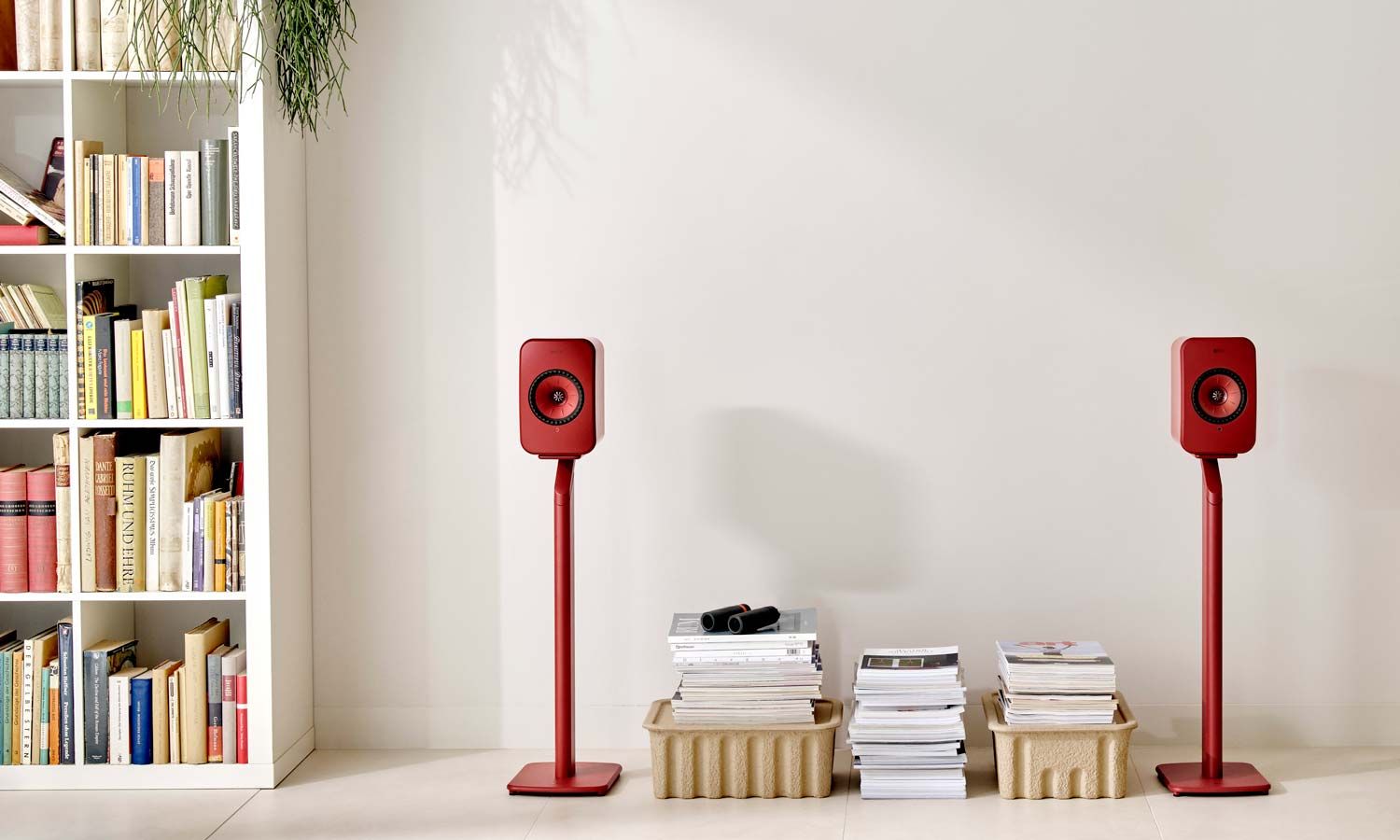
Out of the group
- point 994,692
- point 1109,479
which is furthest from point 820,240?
point 994,692

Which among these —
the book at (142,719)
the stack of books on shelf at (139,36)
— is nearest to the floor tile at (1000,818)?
the book at (142,719)

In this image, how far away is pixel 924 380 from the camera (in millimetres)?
3568

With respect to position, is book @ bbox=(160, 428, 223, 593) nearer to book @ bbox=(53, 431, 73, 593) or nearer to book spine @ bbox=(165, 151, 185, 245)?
book @ bbox=(53, 431, 73, 593)

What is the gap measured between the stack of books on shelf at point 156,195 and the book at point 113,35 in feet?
0.68

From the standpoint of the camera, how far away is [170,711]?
336cm

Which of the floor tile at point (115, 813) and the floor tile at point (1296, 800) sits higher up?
the floor tile at point (1296, 800)

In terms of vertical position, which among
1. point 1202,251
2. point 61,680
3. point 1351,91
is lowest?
point 61,680

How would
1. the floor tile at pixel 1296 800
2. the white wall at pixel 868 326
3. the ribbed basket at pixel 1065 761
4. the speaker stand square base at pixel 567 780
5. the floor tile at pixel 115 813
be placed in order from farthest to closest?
the white wall at pixel 868 326 → the speaker stand square base at pixel 567 780 → the ribbed basket at pixel 1065 761 → the floor tile at pixel 115 813 → the floor tile at pixel 1296 800

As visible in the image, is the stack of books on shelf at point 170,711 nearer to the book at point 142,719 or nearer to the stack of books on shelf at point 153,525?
the book at point 142,719

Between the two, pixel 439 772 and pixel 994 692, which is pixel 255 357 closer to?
pixel 439 772

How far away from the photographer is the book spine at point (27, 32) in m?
3.30

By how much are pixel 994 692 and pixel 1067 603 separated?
32 cm

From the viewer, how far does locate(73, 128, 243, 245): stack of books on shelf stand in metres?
3.29

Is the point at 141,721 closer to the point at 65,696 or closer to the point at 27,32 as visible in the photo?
the point at 65,696
